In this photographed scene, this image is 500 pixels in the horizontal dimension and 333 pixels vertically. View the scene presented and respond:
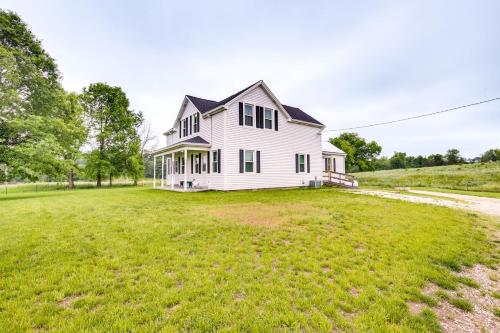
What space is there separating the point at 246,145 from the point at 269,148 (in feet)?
7.08

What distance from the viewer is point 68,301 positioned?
8.23 feet

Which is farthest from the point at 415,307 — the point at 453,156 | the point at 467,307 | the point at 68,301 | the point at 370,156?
the point at 453,156

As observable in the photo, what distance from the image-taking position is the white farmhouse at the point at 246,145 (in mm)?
14531

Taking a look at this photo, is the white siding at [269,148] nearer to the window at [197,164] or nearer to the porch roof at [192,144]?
the porch roof at [192,144]

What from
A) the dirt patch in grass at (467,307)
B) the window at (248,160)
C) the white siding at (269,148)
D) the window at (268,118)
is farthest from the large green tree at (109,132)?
the dirt patch in grass at (467,307)

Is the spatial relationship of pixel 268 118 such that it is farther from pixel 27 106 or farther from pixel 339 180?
pixel 27 106

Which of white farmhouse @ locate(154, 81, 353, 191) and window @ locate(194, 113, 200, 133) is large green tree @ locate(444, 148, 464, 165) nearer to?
white farmhouse @ locate(154, 81, 353, 191)

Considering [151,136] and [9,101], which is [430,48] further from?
[151,136]

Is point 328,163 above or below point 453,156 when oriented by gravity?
below

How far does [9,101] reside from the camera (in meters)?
13.7

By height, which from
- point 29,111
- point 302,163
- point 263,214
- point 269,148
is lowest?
point 263,214

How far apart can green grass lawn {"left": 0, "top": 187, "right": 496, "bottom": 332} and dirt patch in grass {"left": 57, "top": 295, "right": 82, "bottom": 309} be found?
0.02 m

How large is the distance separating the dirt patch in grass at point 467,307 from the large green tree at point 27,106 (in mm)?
19666

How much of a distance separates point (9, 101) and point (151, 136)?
795 inches
